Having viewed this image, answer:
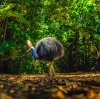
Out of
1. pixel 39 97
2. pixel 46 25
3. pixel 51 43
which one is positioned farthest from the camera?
pixel 46 25

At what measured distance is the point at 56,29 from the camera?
51.3ft

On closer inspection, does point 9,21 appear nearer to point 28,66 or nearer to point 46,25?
point 46,25

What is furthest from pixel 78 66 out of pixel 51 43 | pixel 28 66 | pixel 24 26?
pixel 51 43

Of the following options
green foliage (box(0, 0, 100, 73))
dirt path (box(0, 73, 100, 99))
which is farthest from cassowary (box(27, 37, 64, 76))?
green foliage (box(0, 0, 100, 73))

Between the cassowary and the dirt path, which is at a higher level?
the cassowary

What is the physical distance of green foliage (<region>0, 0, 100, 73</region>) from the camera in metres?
14.4

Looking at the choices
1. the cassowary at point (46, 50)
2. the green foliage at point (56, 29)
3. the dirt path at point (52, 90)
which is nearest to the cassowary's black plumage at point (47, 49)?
the cassowary at point (46, 50)

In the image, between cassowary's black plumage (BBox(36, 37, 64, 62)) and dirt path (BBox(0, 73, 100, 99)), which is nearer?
dirt path (BBox(0, 73, 100, 99))

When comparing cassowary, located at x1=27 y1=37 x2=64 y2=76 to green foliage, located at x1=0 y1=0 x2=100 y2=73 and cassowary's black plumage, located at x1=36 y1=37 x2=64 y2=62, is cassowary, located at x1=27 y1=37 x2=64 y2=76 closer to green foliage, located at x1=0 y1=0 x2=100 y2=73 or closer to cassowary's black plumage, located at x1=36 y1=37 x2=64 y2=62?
cassowary's black plumage, located at x1=36 y1=37 x2=64 y2=62

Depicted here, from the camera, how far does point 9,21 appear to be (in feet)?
47.6

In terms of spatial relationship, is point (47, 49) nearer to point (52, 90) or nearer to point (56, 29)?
point (52, 90)

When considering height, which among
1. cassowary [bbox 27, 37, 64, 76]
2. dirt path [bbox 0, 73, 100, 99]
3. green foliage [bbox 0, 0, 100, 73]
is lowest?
dirt path [bbox 0, 73, 100, 99]

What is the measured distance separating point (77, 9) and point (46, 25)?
1.94 meters

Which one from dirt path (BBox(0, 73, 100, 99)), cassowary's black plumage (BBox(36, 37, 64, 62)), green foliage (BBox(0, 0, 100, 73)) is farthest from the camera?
green foliage (BBox(0, 0, 100, 73))
